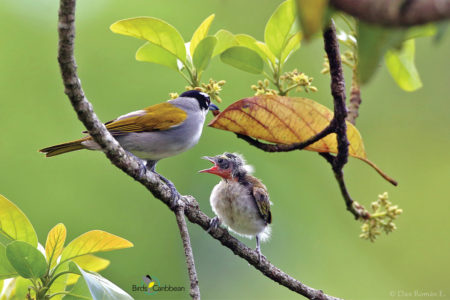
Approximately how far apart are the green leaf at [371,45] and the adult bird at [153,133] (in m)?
1.99

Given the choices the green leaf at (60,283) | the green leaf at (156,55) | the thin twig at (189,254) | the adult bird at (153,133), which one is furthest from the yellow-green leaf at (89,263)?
the green leaf at (156,55)

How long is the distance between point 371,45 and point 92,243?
4.69ft

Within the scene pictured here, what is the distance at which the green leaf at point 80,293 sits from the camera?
173 centimetres

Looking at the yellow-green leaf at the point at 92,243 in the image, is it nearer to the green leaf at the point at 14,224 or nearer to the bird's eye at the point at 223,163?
the green leaf at the point at 14,224

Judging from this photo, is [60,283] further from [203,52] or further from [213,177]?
[213,177]

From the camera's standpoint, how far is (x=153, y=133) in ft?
9.56

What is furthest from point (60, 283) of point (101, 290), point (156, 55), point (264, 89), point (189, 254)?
point (264, 89)

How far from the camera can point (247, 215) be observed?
9.98 ft

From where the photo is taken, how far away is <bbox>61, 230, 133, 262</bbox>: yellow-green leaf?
184 cm

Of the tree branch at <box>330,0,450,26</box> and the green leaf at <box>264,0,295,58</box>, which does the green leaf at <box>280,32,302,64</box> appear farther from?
the tree branch at <box>330,0,450,26</box>

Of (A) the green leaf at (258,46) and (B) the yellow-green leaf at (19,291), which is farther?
(A) the green leaf at (258,46)

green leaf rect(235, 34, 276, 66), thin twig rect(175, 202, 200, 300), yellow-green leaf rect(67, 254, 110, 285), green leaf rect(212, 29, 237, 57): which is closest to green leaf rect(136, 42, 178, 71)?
green leaf rect(212, 29, 237, 57)

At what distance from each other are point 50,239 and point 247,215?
54.9 inches

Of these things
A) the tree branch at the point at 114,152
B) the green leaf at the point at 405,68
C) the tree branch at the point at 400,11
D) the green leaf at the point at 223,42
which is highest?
the green leaf at the point at 405,68
